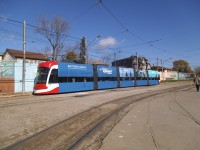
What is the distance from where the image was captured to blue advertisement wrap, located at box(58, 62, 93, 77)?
84.4ft

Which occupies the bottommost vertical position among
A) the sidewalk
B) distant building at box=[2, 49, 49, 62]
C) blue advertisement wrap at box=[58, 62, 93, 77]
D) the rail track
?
the rail track

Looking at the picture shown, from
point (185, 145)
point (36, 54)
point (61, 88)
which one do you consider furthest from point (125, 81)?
point (185, 145)

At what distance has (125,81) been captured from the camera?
40.9 meters

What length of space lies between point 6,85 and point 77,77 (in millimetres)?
8016

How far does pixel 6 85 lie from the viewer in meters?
27.1

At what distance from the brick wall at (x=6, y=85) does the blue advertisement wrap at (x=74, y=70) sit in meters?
6.47

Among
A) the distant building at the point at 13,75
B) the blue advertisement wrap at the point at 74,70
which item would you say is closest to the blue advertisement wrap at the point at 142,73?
the blue advertisement wrap at the point at 74,70

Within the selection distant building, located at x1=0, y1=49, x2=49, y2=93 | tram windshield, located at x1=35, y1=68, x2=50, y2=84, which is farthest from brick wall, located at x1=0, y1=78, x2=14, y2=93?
tram windshield, located at x1=35, y1=68, x2=50, y2=84

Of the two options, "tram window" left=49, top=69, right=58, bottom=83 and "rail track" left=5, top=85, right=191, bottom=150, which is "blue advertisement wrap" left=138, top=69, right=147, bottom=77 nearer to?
"tram window" left=49, top=69, right=58, bottom=83

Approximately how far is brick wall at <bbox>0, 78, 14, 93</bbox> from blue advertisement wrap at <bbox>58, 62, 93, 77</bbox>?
6.47m

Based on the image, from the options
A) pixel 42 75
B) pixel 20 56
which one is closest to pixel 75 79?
pixel 42 75

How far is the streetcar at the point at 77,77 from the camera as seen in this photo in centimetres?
2416

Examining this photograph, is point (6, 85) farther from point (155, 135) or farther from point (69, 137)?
point (155, 135)

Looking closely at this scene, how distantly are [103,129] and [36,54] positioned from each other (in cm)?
5716
